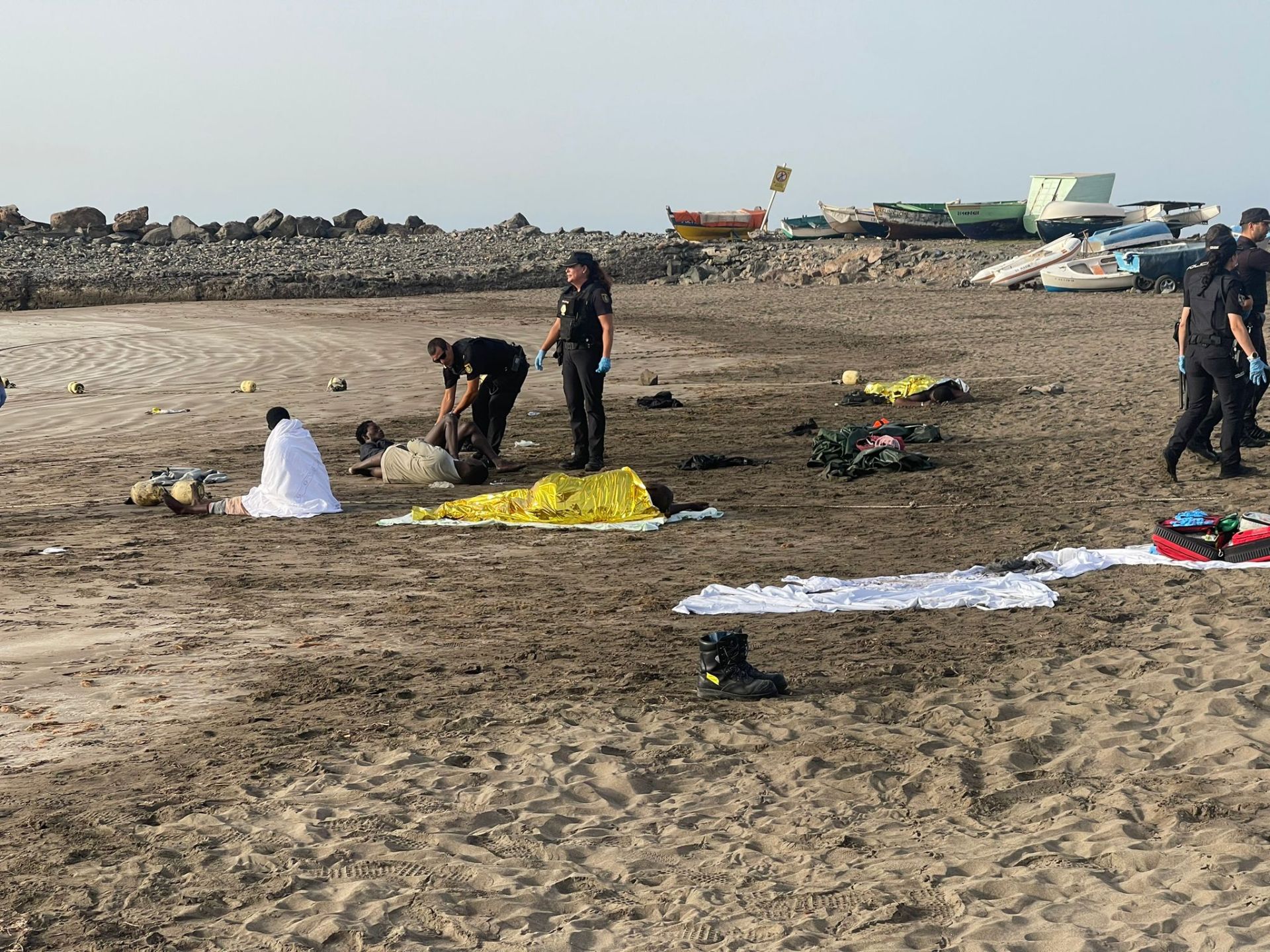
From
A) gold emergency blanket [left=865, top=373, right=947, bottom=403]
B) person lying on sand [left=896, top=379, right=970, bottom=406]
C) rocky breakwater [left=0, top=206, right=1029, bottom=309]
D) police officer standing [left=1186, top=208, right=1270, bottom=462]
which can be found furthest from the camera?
rocky breakwater [left=0, top=206, right=1029, bottom=309]

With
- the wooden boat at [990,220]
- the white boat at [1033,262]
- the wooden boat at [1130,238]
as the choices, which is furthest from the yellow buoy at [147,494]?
the wooden boat at [990,220]

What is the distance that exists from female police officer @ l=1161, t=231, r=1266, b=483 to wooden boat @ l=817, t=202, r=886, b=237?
51041 millimetres

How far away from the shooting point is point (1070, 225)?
1777 inches

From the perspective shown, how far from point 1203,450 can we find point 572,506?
5.18m

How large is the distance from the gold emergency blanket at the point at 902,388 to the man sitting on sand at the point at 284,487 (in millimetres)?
7944

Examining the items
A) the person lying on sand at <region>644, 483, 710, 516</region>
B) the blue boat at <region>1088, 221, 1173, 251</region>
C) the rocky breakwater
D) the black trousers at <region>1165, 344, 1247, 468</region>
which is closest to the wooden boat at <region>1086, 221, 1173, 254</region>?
the blue boat at <region>1088, 221, 1173, 251</region>

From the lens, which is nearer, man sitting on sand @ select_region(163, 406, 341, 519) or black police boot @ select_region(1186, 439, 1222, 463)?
man sitting on sand @ select_region(163, 406, 341, 519)

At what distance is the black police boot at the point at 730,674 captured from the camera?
5.93 m

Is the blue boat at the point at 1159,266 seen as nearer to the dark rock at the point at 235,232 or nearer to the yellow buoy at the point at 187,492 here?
the yellow buoy at the point at 187,492

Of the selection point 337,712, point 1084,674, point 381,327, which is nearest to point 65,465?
point 337,712

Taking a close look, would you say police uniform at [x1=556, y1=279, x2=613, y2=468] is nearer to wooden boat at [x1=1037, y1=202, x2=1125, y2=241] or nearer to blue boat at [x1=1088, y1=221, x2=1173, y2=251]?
blue boat at [x1=1088, y1=221, x2=1173, y2=251]

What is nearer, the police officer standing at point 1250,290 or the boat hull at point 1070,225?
the police officer standing at point 1250,290

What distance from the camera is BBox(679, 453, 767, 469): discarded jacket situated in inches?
478

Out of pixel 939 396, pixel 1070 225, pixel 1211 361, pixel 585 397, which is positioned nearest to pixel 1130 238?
pixel 1070 225
